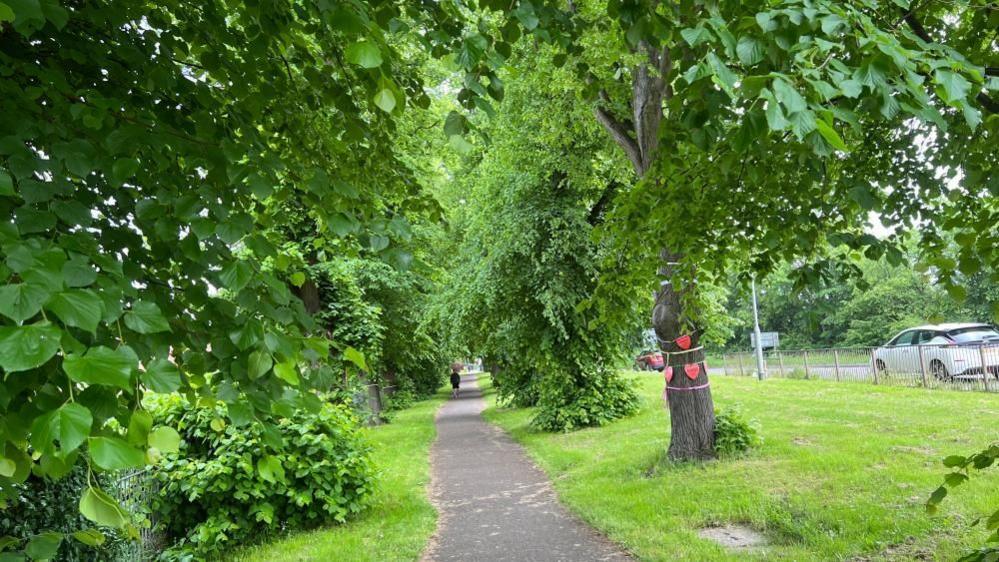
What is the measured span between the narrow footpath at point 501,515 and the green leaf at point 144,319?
481 centimetres

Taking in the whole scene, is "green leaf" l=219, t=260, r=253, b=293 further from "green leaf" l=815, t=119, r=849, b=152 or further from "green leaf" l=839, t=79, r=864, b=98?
"green leaf" l=839, t=79, r=864, b=98

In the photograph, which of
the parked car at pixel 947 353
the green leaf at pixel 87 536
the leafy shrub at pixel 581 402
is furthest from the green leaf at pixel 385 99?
the parked car at pixel 947 353

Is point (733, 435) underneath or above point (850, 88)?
underneath

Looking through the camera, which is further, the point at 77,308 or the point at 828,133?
the point at 828,133

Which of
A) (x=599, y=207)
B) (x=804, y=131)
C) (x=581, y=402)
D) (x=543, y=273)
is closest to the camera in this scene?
(x=804, y=131)

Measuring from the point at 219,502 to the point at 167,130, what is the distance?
5.14m

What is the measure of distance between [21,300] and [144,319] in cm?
52

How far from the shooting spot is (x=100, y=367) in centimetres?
146

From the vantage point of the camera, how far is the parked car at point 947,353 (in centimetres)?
1387

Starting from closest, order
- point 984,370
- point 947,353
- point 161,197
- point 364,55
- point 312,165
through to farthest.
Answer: point 364,55, point 161,197, point 312,165, point 984,370, point 947,353

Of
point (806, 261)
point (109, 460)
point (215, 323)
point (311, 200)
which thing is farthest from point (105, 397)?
point (806, 261)

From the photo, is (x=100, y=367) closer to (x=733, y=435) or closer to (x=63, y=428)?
(x=63, y=428)

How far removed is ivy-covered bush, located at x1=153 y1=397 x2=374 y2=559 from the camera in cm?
661

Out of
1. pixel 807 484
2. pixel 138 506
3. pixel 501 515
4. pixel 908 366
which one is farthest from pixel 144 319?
pixel 908 366
